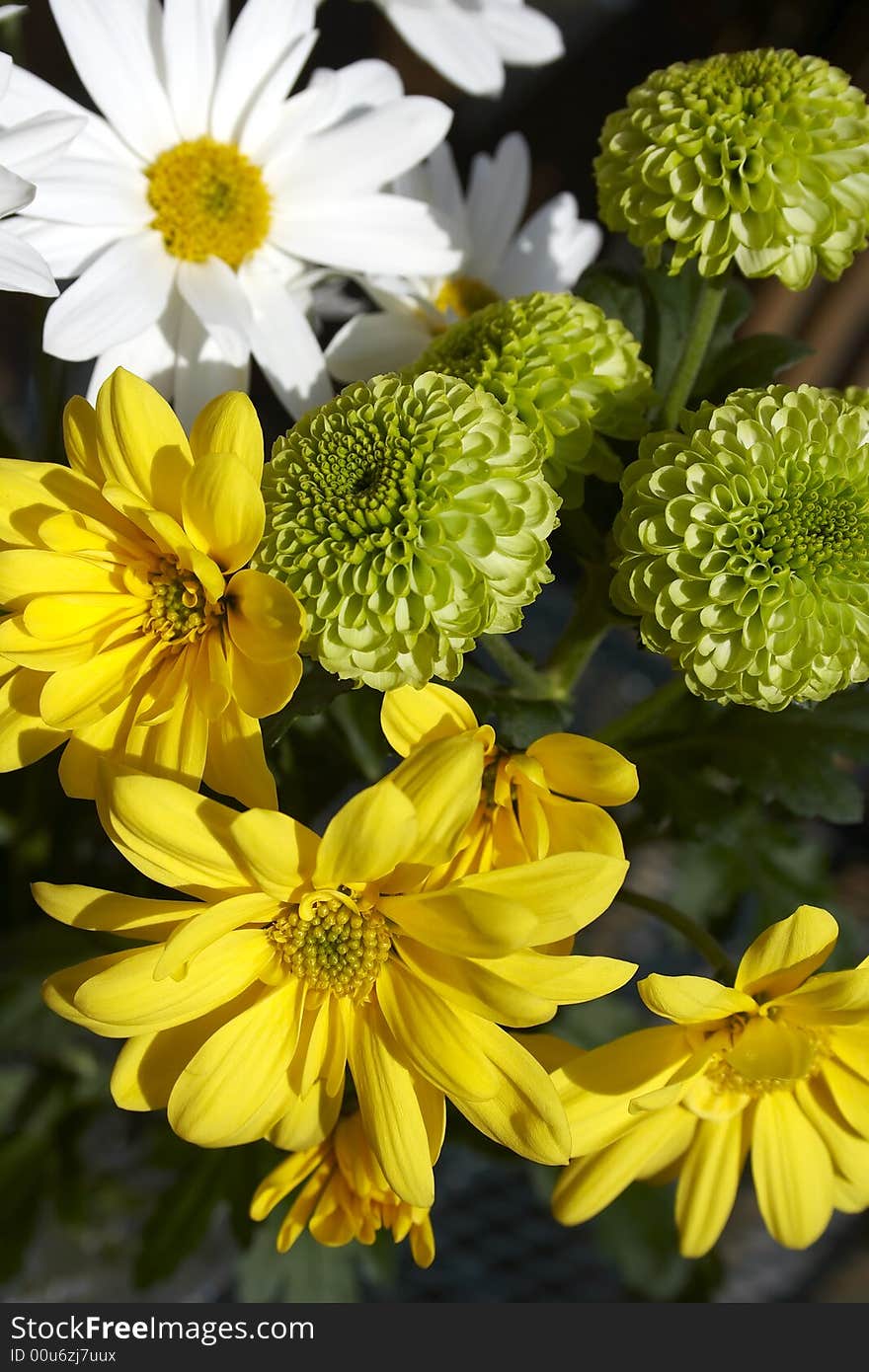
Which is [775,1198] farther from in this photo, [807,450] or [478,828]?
[807,450]

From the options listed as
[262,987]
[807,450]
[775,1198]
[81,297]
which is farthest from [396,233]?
[775,1198]

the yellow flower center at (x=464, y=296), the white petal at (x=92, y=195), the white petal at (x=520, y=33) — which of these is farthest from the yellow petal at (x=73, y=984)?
the white petal at (x=520, y=33)

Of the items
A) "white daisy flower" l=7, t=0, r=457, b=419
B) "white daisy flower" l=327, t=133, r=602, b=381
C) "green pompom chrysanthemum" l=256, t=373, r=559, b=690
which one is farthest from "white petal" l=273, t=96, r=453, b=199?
"green pompom chrysanthemum" l=256, t=373, r=559, b=690

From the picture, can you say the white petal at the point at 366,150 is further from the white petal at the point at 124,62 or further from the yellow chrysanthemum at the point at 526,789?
the yellow chrysanthemum at the point at 526,789

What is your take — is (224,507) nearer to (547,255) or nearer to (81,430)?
(81,430)

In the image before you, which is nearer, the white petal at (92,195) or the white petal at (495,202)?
the white petal at (92,195)
